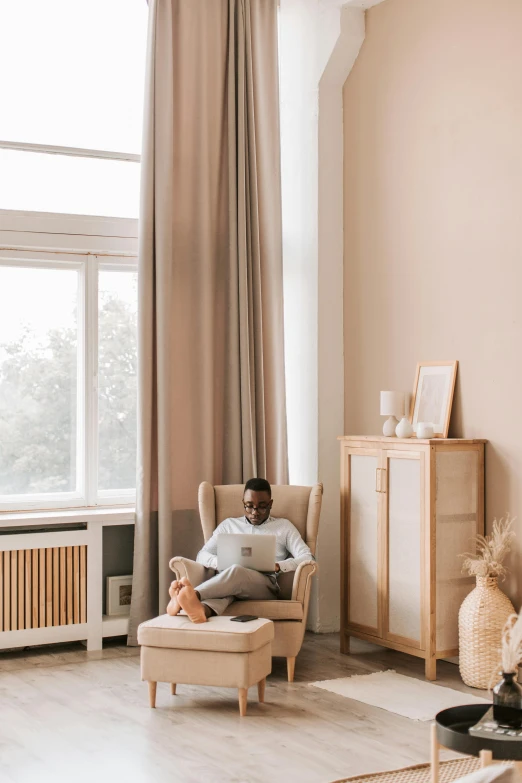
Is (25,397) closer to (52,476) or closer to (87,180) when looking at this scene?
(52,476)

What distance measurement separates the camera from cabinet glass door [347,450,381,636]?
4934 mm

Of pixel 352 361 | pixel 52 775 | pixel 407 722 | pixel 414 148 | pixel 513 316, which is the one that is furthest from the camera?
pixel 352 361

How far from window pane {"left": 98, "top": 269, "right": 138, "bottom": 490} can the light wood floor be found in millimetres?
1162

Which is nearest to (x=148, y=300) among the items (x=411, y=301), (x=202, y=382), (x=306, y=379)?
(x=202, y=382)

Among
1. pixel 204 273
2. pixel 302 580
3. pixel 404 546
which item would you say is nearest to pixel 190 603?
pixel 302 580

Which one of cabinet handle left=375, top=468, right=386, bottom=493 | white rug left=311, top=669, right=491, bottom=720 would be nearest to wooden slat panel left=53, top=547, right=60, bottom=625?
white rug left=311, top=669, right=491, bottom=720

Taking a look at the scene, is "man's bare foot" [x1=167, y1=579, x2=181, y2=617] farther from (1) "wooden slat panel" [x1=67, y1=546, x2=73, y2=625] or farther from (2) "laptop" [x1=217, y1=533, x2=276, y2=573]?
(1) "wooden slat panel" [x1=67, y1=546, x2=73, y2=625]

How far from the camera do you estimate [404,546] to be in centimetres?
473

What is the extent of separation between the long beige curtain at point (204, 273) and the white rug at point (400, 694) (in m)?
1.26

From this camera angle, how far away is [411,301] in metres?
5.23

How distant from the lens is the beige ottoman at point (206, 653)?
403cm

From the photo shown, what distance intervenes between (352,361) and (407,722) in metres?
2.32

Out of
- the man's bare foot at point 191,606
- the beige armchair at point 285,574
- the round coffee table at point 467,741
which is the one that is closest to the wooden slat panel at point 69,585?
the beige armchair at point 285,574

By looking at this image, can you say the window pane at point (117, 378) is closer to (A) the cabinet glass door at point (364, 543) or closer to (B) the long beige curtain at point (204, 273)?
(B) the long beige curtain at point (204, 273)
